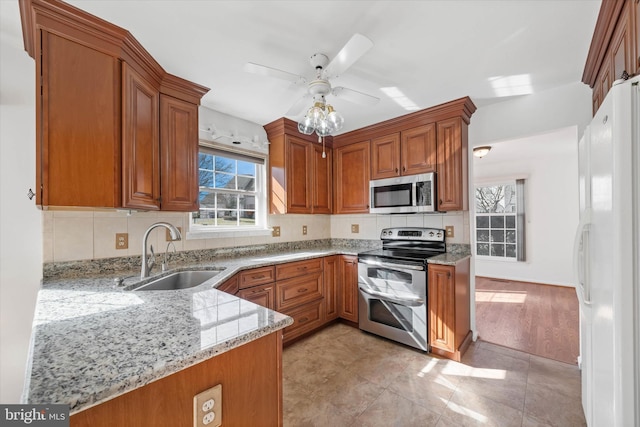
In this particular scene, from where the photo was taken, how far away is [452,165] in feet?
8.50

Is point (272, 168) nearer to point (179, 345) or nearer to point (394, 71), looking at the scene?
point (394, 71)

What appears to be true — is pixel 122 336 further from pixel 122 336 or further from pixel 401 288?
pixel 401 288

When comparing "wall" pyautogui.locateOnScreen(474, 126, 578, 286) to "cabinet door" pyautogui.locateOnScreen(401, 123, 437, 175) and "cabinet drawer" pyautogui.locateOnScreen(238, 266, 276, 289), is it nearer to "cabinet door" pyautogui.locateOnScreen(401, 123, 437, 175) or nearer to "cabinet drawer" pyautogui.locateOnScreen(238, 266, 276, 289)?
"cabinet door" pyautogui.locateOnScreen(401, 123, 437, 175)

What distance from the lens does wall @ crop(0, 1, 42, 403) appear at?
166 cm

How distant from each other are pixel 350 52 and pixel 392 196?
1.86m

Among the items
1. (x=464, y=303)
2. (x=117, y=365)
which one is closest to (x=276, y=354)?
(x=117, y=365)

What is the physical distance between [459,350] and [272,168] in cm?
271

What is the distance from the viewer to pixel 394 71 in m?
2.04

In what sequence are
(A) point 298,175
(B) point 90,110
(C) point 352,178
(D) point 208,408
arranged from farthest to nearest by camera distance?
1. (C) point 352,178
2. (A) point 298,175
3. (B) point 90,110
4. (D) point 208,408

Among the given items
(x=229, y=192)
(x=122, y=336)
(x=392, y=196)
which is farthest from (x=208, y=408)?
(x=392, y=196)

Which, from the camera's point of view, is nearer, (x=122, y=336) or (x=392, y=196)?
(x=122, y=336)

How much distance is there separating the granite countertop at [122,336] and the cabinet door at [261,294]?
83cm

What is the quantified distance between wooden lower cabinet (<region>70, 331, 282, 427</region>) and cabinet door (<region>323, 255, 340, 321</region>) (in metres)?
2.06

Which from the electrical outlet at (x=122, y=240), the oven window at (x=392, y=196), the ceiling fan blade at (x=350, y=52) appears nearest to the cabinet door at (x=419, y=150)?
the oven window at (x=392, y=196)
